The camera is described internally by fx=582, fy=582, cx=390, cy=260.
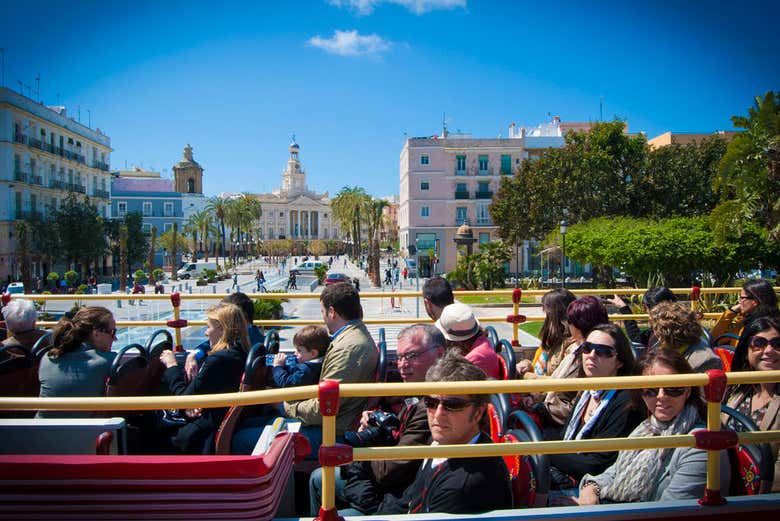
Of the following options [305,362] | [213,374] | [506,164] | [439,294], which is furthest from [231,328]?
[506,164]

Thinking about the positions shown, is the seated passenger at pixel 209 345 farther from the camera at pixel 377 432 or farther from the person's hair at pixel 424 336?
the camera at pixel 377 432

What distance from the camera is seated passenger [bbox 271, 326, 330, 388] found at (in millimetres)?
4039

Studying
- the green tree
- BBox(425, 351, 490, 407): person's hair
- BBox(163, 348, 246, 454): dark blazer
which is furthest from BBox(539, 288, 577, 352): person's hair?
the green tree

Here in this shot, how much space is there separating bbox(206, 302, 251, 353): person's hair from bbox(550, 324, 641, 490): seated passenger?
89.4 inches

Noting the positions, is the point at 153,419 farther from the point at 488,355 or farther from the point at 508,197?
the point at 508,197

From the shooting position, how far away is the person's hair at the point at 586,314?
14.4 ft

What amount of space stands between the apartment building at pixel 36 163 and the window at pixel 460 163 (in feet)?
119

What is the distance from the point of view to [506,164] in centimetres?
6088

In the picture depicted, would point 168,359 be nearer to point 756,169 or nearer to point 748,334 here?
point 748,334

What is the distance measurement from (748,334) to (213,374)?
12.1ft

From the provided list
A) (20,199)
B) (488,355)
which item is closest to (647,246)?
(488,355)

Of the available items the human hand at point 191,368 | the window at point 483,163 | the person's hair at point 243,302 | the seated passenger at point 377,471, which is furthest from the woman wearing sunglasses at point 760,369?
the window at point 483,163

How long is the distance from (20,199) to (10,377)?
4810cm

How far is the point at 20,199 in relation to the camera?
4491 cm
